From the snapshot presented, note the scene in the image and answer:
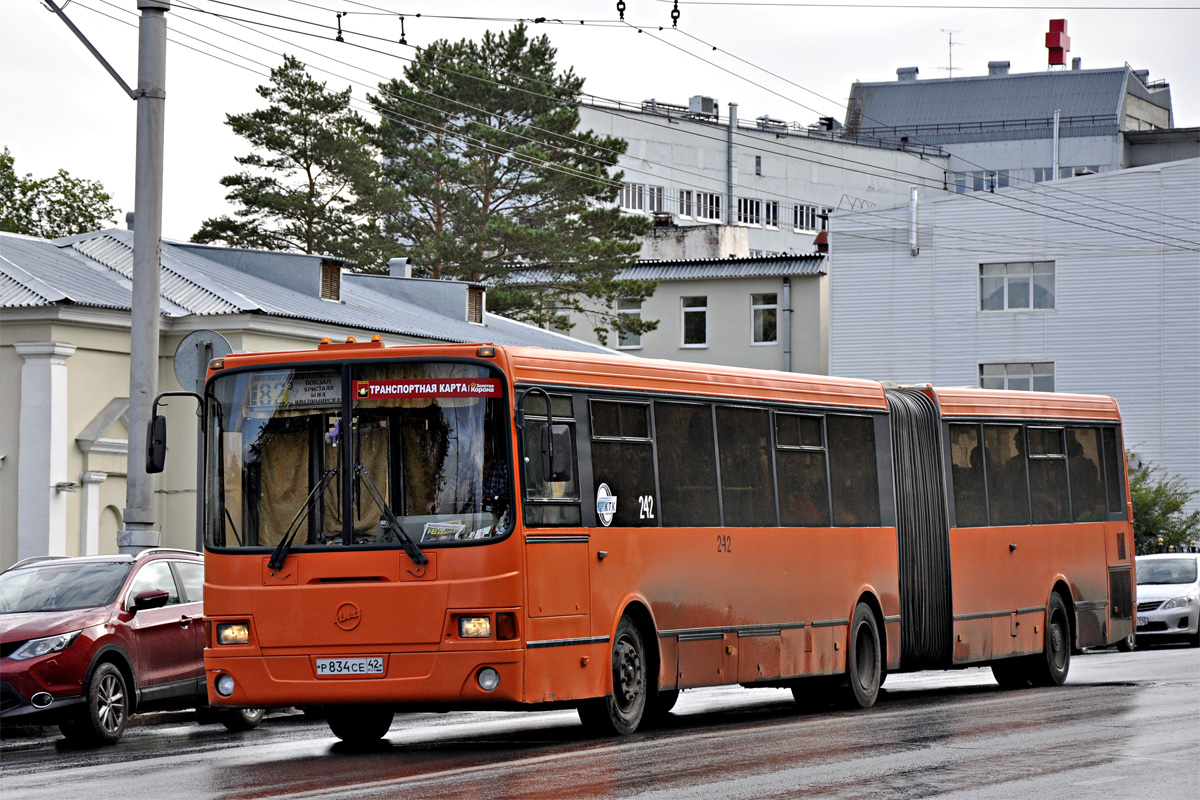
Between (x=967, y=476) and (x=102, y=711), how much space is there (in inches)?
376

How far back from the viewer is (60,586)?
16.3 metres

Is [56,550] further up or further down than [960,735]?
further up

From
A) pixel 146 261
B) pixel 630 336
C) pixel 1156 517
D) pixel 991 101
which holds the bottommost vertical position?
pixel 1156 517

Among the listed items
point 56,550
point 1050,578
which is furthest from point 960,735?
point 56,550

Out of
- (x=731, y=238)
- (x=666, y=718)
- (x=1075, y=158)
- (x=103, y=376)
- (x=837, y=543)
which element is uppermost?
(x=1075, y=158)

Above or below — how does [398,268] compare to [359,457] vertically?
above

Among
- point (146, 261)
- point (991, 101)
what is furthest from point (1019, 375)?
point (146, 261)

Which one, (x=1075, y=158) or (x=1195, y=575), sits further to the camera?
(x=1075, y=158)

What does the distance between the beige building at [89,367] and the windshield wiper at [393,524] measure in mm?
17085

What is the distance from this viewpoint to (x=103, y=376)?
3244cm

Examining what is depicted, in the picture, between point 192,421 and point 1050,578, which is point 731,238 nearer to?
point 192,421

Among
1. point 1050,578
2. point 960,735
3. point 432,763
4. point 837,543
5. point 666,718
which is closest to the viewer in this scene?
point 432,763

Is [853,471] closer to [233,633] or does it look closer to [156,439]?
[233,633]

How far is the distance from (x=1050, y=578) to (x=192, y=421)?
18.1m
